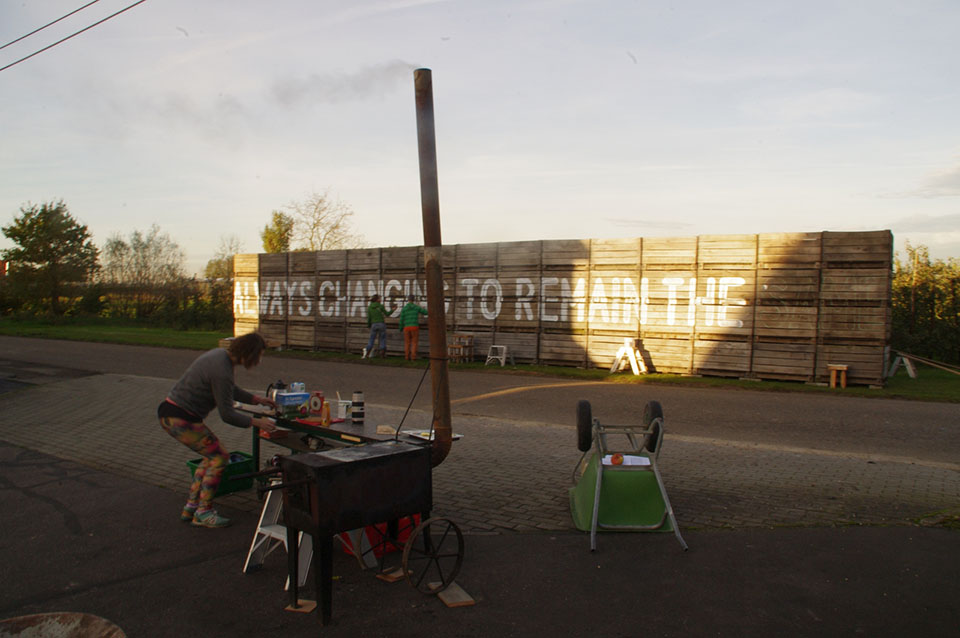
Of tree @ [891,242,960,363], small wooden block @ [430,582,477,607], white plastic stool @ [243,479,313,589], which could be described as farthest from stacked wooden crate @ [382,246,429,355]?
small wooden block @ [430,582,477,607]

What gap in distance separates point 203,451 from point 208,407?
402mm

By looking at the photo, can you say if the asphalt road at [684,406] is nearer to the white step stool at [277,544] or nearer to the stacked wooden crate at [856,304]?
the stacked wooden crate at [856,304]

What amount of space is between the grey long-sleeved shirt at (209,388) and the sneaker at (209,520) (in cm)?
90

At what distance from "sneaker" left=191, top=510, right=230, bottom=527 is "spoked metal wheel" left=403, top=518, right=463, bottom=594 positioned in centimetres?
191

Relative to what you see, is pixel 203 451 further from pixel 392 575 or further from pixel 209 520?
pixel 392 575

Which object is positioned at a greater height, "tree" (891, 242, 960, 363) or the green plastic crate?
"tree" (891, 242, 960, 363)

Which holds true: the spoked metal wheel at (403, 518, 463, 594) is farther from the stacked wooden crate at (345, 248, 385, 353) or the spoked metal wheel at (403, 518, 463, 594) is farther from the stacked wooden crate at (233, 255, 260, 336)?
the stacked wooden crate at (233, 255, 260, 336)

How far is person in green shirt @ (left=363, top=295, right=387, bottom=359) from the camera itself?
2227 cm

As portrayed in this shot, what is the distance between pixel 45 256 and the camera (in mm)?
47188

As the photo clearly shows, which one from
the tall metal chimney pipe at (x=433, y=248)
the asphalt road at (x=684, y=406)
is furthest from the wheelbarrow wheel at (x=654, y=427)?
the asphalt road at (x=684, y=406)

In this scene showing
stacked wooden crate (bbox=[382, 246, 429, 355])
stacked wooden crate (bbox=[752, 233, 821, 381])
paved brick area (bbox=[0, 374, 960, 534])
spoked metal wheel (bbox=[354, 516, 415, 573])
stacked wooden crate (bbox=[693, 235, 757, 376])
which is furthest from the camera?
stacked wooden crate (bbox=[382, 246, 429, 355])

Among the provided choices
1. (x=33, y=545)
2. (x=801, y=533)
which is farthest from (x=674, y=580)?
(x=33, y=545)

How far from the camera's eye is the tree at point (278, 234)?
50.6 metres

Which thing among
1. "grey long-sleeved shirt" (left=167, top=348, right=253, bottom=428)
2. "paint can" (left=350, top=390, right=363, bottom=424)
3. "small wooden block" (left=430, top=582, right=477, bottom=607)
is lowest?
"small wooden block" (left=430, top=582, right=477, bottom=607)
